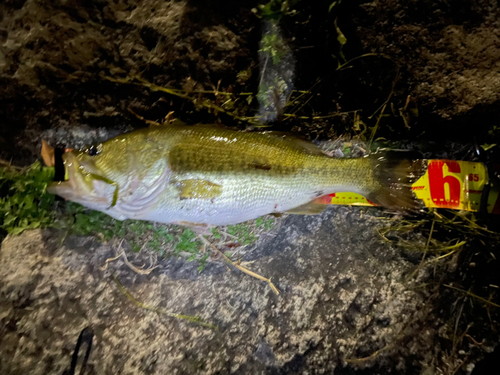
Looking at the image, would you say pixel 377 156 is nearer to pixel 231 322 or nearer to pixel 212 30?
pixel 212 30

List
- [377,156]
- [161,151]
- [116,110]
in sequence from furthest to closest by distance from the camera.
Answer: [116,110] < [377,156] < [161,151]

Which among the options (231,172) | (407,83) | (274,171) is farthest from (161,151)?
(407,83)

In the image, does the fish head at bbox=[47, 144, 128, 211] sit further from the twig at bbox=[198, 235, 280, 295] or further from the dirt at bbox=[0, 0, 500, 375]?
the twig at bbox=[198, 235, 280, 295]

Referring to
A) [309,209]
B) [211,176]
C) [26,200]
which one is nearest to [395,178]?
[309,209]

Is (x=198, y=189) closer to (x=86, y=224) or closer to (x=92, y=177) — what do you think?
(x=92, y=177)

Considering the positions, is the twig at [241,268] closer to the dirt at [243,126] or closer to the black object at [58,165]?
the dirt at [243,126]

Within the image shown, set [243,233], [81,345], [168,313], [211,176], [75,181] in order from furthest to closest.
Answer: [243,233], [168,313], [81,345], [211,176], [75,181]

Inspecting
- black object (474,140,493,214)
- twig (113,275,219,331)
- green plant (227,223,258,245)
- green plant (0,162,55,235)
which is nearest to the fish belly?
green plant (227,223,258,245)
